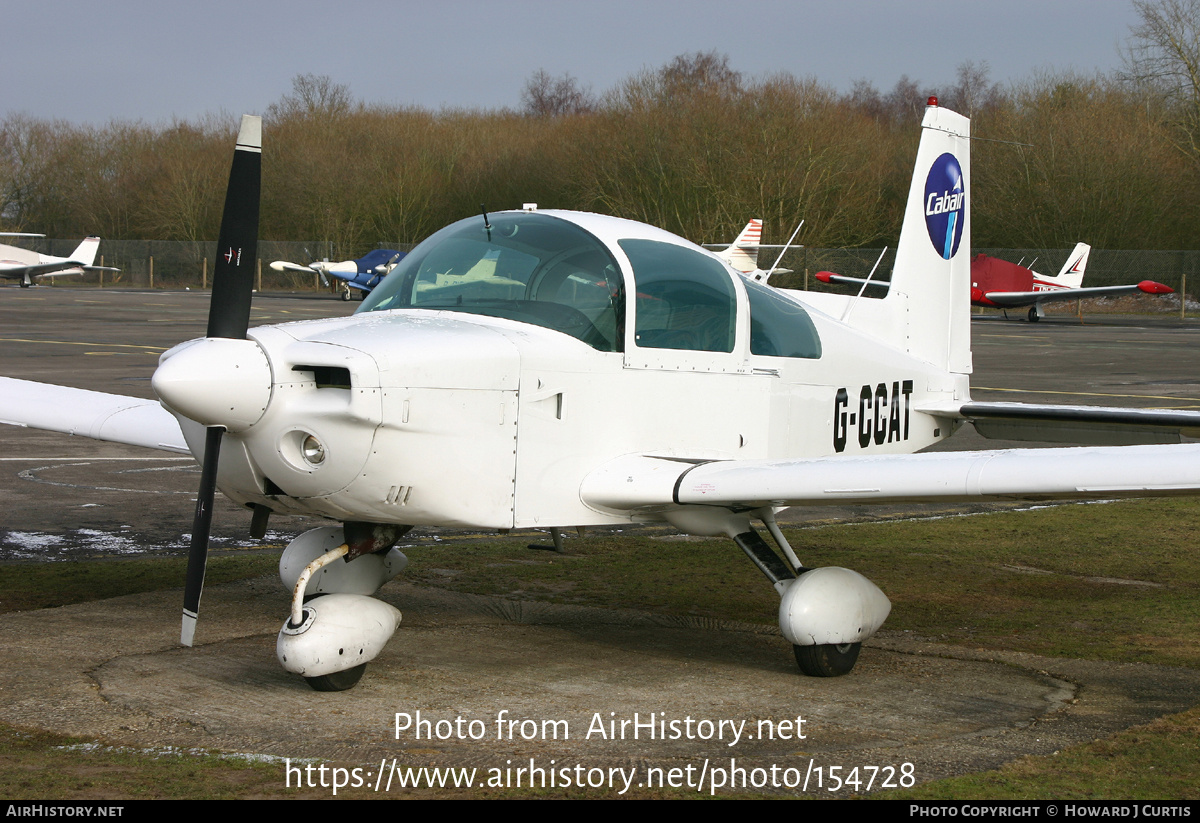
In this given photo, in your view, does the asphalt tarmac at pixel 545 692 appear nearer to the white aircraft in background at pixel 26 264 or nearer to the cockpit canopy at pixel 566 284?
the cockpit canopy at pixel 566 284

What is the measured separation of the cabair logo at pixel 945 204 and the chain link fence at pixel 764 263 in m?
23.0

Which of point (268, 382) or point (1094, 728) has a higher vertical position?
point (268, 382)

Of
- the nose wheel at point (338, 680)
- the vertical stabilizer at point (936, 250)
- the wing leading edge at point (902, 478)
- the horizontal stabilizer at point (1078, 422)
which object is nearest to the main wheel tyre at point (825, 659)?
the wing leading edge at point (902, 478)

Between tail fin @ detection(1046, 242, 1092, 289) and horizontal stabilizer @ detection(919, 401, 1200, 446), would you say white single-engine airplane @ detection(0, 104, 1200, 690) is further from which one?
tail fin @ detection(1046, 242, 1092, 289)

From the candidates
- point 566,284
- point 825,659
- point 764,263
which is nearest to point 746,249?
point 764,263

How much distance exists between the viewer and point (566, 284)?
5.86 meters

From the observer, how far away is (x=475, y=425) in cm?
538

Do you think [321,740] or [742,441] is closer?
[321,740]

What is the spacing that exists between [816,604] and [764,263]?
162ft

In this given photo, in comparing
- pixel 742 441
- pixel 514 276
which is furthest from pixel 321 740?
pixel 742 441

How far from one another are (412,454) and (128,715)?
1.49 m

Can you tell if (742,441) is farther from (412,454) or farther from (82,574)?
(82,574)

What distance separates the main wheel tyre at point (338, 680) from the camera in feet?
17.4

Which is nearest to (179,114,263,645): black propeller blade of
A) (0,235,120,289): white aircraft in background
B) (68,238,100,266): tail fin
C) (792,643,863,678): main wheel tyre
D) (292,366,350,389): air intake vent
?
(292,366,350,389): air intake vent
